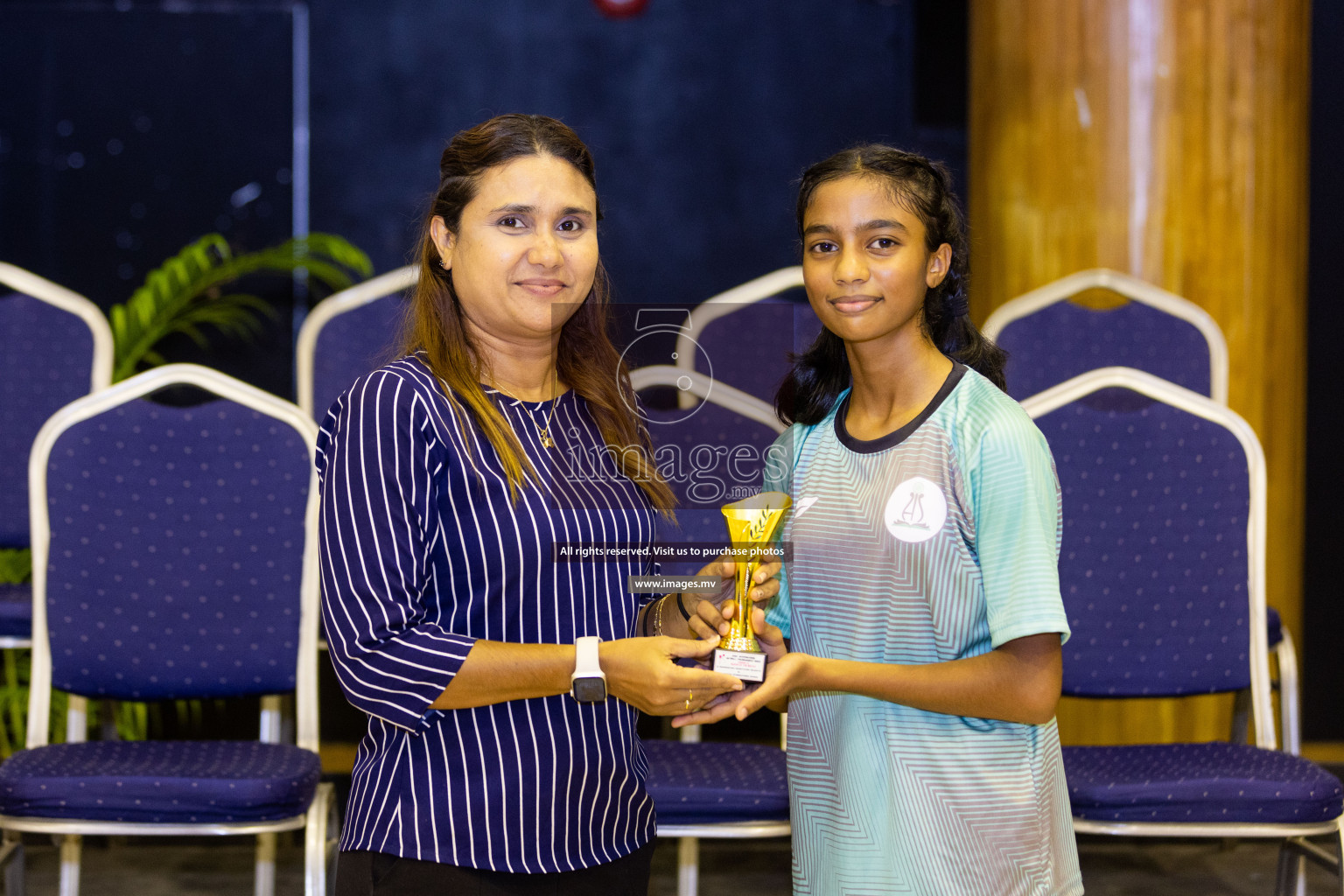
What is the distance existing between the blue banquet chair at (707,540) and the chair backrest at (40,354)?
157 centimetres

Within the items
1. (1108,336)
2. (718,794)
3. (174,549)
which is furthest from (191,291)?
(1108,336)

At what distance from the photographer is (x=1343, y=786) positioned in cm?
207

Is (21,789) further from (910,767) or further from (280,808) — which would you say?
(910,767)

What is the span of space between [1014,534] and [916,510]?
0.30 ft

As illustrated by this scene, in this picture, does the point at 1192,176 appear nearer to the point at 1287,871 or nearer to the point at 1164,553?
the point at 1164,553

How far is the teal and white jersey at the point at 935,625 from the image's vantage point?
3.87ft

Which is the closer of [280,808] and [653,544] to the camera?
[653,544]

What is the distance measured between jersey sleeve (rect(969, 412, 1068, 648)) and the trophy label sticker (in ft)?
0.12

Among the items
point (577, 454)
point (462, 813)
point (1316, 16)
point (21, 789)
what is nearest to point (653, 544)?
point (577, 454)

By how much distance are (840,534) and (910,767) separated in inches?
9.2

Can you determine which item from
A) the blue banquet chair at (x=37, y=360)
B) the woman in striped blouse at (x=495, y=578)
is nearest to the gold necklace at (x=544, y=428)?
the woman in striped blouse at (x=495, y=578)

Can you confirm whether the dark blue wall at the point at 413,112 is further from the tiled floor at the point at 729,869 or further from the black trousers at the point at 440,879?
the black trousers at the point at 440,879

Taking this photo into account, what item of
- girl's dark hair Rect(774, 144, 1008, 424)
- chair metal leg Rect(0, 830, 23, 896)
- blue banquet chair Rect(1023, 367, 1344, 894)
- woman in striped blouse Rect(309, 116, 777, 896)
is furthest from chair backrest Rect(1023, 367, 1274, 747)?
chair metal leg Rect(0, 830, 23, 896)

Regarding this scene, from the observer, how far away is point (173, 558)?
2365mm
